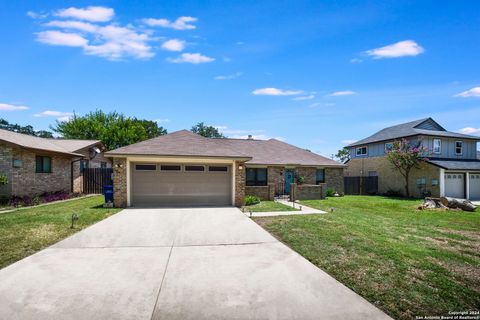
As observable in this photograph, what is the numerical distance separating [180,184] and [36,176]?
9.50 m

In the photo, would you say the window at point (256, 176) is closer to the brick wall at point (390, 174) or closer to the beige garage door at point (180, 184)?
the beige garage door at point (180, 184)

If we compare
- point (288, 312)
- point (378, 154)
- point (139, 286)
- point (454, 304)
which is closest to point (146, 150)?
point (139, 286)

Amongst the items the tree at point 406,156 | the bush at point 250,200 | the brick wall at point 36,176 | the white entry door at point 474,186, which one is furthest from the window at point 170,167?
the white entry door at point 474,186

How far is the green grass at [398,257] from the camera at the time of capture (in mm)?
4242

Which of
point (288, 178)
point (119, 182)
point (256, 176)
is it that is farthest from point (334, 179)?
point (119, 182)

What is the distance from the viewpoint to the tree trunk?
49.2 feet

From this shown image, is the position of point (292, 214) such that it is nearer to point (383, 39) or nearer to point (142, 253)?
point (142, 253)

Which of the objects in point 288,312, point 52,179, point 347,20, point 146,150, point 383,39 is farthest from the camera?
point 52,179

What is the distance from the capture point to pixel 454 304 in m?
4.08

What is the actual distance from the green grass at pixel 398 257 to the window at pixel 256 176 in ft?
31.9

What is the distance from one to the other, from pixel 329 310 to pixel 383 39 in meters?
12.1

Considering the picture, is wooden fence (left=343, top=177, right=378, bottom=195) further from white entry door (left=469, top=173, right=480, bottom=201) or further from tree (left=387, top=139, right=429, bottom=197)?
white entry door (left=469, top=173, right=480, bottom=201)

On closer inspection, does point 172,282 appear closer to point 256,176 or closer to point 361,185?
point 256,176

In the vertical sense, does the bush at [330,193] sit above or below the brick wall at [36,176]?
below
